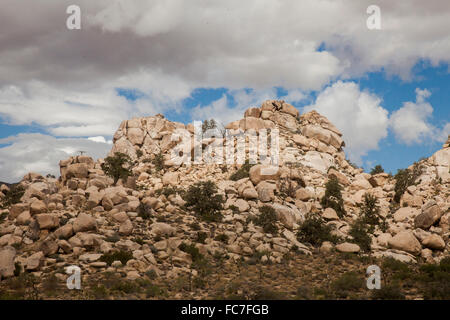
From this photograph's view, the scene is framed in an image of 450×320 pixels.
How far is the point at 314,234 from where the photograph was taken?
23484 mm

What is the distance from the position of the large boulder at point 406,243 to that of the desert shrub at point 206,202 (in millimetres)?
12636

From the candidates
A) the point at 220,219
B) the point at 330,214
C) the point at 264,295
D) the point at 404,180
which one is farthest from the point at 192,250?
the point at 404,180

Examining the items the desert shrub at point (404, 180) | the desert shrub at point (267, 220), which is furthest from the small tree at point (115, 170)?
the desert shrub at point (404, 180)

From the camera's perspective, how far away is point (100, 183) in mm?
29938

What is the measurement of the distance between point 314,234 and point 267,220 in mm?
3581

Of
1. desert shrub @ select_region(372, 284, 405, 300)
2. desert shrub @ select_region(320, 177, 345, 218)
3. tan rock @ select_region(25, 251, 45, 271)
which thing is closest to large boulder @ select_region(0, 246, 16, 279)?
tan rock @ select_region(25, 251, 45, 271)

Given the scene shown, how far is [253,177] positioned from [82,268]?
19.3 meters

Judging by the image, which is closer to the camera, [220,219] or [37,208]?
[37,208]

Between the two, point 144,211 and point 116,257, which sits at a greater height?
point 144,211

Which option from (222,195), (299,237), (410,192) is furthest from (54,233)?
(410,192)

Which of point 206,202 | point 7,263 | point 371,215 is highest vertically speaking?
point 206,202

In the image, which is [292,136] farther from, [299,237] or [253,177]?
[299,237]

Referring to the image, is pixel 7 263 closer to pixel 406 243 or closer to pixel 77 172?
pixel 77 172
